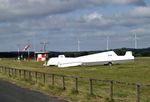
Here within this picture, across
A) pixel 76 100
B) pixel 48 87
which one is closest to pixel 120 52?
pixel 48 87

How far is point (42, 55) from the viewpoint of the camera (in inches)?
4026

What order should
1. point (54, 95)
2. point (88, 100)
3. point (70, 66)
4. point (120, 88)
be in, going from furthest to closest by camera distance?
1. point (70, 66)
2. point (120, 88)
3. point (54, 95)
4. point (88, 100)

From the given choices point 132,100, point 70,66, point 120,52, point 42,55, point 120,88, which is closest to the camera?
point 132,100

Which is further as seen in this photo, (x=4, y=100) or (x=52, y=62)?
(x=52, y=62)

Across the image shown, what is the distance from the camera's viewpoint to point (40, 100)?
80.7 ft

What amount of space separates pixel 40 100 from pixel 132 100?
5037 mm

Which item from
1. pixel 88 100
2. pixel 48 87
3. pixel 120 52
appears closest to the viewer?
pixel 88 100

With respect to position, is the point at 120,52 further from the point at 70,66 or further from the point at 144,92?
the point at 144,92

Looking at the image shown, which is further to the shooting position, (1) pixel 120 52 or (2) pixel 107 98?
(1) pixel 120 52

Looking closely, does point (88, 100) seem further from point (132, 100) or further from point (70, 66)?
point (70, 66)

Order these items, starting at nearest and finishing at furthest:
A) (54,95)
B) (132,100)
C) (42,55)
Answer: (132,100)
(54,95)
(42,55)

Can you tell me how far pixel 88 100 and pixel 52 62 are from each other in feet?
217

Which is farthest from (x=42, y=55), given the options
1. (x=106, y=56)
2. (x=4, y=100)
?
(x=4, y=100)

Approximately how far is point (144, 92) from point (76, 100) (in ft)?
19.2
